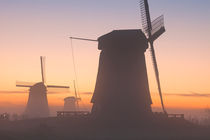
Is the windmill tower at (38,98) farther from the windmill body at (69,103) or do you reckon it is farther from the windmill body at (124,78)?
the windmill body at (124,78)

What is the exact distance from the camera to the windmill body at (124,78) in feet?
90.5

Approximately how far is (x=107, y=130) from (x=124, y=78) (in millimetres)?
4213

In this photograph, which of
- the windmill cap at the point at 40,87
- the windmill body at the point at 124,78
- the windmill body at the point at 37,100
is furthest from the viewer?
the windmill body at the point at 37,100

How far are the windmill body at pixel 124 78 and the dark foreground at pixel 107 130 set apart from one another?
887mm

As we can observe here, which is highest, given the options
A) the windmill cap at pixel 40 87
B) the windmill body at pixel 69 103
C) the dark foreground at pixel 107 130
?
the windmill cap at pixel 40 87

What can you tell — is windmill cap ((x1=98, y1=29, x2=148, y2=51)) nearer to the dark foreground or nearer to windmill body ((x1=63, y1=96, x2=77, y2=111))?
the dark foreground

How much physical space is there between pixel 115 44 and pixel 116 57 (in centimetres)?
101

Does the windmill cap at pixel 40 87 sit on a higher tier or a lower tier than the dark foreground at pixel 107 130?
higher

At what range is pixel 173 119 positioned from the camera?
30875 mm

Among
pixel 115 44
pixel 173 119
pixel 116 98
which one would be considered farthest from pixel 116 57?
pixel 173 119

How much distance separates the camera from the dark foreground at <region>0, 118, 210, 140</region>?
73.0 ft

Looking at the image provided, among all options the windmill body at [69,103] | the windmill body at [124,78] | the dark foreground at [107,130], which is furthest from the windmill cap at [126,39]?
the windmill body at [69,103]

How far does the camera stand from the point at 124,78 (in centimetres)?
2772

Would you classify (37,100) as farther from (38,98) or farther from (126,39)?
(126,39)
